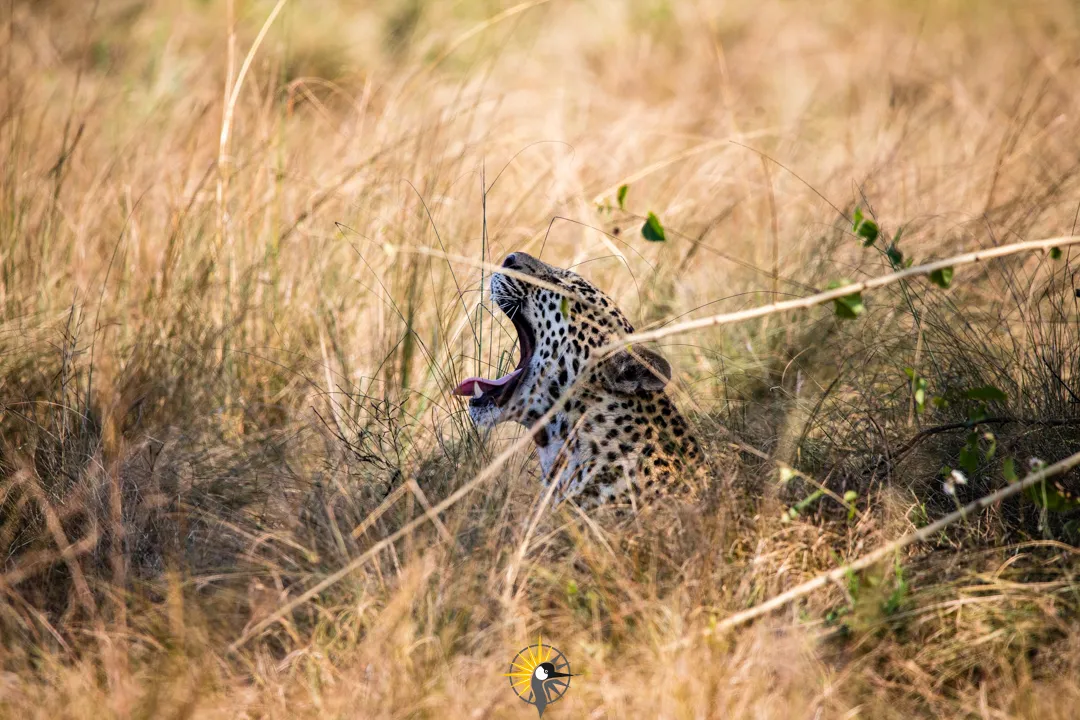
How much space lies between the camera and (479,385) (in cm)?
384

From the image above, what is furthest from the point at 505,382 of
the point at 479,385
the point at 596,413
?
the point at 596,413

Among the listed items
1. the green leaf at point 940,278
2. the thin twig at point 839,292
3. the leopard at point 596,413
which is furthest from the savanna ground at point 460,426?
the thin twig at point 839,292

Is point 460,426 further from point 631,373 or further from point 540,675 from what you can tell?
point 540,675

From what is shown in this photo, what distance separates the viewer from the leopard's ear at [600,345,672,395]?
3.56 m

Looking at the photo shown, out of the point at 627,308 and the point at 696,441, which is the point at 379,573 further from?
the point at 627,308

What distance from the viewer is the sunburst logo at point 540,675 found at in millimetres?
2734

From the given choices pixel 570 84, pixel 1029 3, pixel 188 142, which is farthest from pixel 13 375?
pixel 1029 3

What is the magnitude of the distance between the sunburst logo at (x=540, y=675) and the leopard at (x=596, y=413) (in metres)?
0.66

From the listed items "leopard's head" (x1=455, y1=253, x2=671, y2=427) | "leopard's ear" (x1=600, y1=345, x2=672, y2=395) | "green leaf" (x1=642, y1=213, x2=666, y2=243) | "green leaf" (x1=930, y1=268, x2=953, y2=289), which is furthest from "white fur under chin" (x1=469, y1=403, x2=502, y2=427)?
"green leaf" (x1=930, y1=268, x2=953, y2=289)

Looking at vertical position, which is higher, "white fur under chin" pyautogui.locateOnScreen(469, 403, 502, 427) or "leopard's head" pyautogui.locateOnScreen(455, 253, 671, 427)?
"leopard's head" pyautogui.locateOnScreen(455, 253, 671, 427)

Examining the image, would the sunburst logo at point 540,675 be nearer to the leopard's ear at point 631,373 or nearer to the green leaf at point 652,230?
the leopard's ear at point 631,373

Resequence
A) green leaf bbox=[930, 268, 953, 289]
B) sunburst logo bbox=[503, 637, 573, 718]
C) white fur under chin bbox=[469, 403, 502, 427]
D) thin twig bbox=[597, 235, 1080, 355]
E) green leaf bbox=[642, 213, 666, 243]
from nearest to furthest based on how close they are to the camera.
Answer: thin twig bbox=[597, 235, 1080, 355], sunburst logo bbox=[503, 637, 573, 718], green leaf bbox=[930, 268, 953, 289], green leaf bbox=[642, 213, 666, 243], white fur under chin bbox=[469, 403, 502, 427]

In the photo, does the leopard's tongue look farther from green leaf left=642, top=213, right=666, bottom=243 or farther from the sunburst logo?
the sunburst logo

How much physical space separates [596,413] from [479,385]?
465mm
